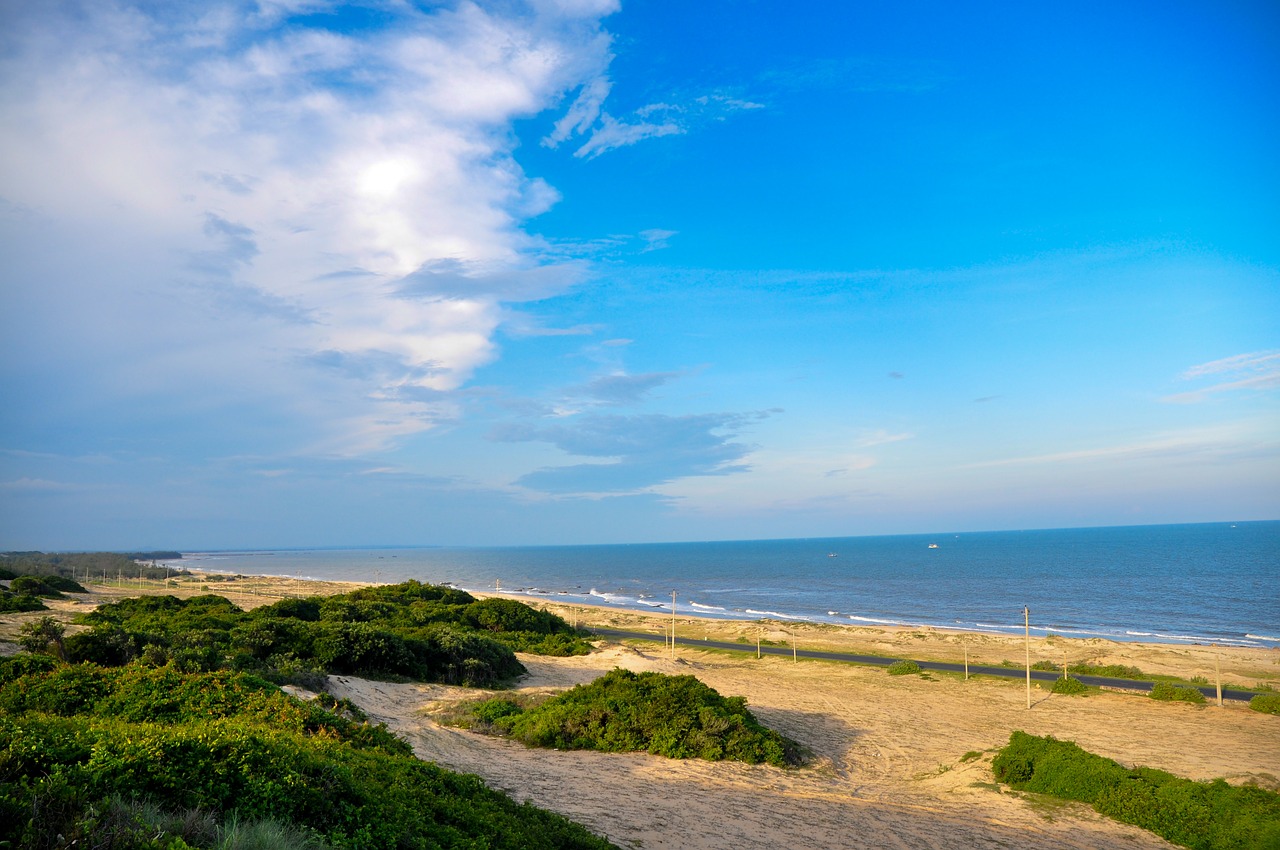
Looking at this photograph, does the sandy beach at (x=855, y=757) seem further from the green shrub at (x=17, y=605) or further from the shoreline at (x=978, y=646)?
the green shrub at (x=17, y=605)

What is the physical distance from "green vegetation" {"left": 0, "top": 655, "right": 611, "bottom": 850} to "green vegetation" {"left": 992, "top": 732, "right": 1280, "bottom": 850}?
33.4ft

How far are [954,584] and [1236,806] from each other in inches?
3221

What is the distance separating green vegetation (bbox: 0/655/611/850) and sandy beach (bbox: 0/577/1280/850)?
318 cm

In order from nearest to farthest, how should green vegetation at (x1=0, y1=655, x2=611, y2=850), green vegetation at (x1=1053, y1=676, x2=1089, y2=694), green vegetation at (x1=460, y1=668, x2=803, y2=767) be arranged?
green vegetation at (x1=0, y1=655, x2=611, y2=850) → green vegetation at (x1=460, y1=668, x2=803, y2=767) → green vegetation at (x1=1053, y1=676, x2=1089, y2=694)

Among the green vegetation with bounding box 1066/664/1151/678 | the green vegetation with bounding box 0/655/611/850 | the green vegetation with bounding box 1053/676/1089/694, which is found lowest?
the green vegetation with bounding box 1066/664/1151/678

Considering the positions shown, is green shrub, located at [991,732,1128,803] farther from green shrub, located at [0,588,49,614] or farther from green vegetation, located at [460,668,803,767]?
green shrub, located at [0,588,49,614]

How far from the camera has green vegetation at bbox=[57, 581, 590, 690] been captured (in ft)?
46.1

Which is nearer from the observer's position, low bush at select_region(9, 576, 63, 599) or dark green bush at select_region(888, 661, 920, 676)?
dark green bush at select_region(888, 661, 920, 676)

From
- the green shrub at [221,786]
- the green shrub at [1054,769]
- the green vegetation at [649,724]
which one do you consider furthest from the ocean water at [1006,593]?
the green shrub at [221,786]

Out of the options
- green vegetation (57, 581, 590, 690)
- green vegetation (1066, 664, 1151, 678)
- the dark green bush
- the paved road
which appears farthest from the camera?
green vegetation (1066, 664, 1151, 678)

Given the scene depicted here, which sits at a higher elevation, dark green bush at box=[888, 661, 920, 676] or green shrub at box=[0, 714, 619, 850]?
green shrub at box=[0, 714, 619, 850]

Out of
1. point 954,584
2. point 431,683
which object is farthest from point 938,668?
point 954,584

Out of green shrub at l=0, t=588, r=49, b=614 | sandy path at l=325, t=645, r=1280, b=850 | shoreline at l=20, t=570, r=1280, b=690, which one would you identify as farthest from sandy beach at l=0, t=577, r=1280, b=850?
green shrub at l=0, t=588, r=49, b=614

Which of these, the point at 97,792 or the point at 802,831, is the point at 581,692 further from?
the point at 97,792
